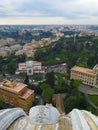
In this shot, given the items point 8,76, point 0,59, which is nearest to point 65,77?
point 8,76

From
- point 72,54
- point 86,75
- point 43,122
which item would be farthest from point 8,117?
point 72,54

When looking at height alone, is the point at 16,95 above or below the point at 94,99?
above

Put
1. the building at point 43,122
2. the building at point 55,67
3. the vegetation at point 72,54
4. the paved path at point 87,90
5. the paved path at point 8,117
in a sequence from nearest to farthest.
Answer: the building at point 43,122, the paved path at point 8,117, the paved path at point 87,90, the building at point 55,67, the vegetation at point 72,54

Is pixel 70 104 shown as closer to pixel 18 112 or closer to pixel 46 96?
pixel 46 96

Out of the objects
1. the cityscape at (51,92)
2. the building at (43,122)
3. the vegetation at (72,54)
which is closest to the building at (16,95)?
the cityscape at (51,92)

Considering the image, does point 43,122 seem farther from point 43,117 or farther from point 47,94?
point 47,94

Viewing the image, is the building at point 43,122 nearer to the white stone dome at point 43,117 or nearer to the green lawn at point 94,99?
the white stone dome at point 43,117
